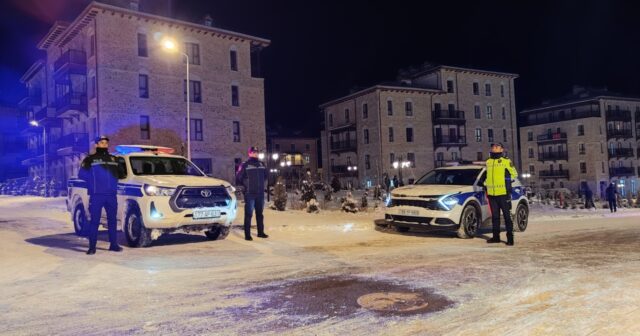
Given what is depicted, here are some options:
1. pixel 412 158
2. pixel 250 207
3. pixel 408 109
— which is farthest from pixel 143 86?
pixel 412 158

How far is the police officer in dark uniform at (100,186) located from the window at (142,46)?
84.7 ft

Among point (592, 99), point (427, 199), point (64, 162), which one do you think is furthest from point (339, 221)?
point (592, 99)

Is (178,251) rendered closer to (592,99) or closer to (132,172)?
(132,172)

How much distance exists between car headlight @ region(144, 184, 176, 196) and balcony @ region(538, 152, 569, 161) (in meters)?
66.2

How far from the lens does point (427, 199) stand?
34.5ft

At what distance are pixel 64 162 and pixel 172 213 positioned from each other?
36005mm

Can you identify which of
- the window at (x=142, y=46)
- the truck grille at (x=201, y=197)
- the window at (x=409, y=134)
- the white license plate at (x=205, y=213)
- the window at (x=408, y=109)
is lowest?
the white license plate at (x=205, y=213)

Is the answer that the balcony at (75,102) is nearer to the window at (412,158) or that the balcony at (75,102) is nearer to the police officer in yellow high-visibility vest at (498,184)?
the police officer in yellow high-visibility vest at (498,184)

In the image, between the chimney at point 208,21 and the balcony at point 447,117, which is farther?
the balcony at point 447,117

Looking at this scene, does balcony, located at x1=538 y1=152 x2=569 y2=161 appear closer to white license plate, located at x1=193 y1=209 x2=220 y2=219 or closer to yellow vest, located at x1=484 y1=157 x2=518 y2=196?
yellow vest, located at x1=484 y1=157 x2=518 y2=196

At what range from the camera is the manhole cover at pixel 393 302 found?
4859 millimetres

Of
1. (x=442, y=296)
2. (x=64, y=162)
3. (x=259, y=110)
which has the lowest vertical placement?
(x=442, y=296)

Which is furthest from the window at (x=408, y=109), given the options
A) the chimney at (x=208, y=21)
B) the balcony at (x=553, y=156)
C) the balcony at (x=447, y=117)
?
the balcony at (x=553, y=156)

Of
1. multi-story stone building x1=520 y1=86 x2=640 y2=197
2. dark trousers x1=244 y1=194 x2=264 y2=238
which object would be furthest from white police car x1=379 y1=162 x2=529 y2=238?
multi-story stone building x1=520 y1=86 x2=640 y2=197
